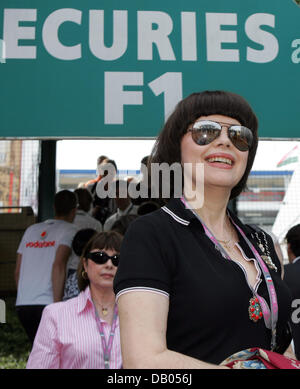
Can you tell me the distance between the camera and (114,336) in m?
2.29

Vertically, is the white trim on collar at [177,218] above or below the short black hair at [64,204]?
below

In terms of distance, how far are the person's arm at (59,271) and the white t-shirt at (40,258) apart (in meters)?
0.03

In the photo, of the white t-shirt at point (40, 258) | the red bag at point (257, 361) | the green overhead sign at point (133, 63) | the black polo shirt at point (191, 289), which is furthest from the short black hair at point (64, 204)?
the red bag at point (257, 361)

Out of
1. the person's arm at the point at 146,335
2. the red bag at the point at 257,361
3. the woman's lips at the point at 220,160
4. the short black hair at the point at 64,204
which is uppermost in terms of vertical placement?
the short black hair at the point at 64,204

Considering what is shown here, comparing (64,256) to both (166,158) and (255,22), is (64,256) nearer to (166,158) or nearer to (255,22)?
(255,22)

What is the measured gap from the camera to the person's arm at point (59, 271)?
356cm

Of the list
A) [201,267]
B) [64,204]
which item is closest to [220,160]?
[201,267]

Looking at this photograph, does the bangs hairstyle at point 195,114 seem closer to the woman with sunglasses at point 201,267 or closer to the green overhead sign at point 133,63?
the woman with sunglasses at point 201,267

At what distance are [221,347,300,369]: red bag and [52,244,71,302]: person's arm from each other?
2667 mm

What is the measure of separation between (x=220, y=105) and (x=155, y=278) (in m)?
0.53

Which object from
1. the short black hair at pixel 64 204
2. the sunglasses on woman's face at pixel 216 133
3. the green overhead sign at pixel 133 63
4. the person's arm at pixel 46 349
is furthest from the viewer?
the short black hair at pixel 64 204

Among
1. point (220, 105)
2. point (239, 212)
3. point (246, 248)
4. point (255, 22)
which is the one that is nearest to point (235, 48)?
point (255, 22)

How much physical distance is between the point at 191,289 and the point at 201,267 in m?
0.06

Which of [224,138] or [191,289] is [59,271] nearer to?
[224,138]
